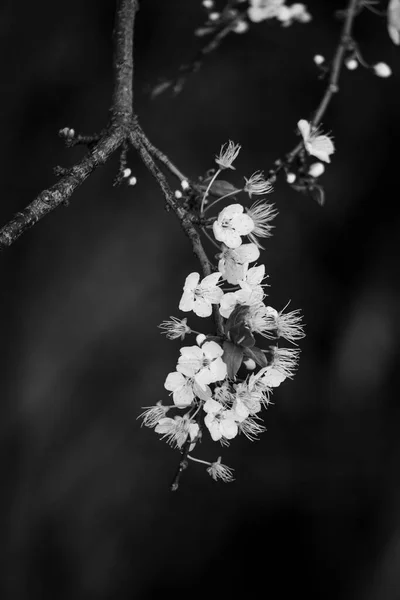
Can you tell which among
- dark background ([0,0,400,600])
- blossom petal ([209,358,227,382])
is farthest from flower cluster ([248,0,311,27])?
dark background ([0,0,400,600])

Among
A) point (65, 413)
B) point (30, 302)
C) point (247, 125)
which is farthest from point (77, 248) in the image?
point (247, 125)

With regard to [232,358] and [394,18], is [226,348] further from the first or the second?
[394,18]

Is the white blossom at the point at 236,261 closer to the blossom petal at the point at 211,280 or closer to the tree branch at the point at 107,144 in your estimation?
the blossom petal at the point at 211,280

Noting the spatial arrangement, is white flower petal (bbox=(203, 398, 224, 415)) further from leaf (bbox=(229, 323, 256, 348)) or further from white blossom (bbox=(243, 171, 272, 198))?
white blossom (bbox=(243, 171, 272, 198))

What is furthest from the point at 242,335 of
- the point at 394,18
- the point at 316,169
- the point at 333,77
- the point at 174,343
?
the point at 174,343

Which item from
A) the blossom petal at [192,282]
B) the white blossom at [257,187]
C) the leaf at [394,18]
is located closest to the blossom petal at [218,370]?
the blossom petal at [192,282]
